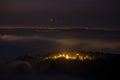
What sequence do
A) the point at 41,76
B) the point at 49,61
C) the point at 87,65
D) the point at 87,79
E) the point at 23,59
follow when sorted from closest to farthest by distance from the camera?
the point at 87,79, the point at 41,76, the point at 87,65, the point at 49,61, the point at 23,59

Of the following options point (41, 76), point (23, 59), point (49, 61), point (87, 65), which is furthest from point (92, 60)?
point (23, 59)

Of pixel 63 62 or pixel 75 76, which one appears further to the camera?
→ pixel 63 62

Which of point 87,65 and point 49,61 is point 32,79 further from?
point 87,65


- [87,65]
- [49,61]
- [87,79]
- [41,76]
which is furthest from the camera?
[49,61]

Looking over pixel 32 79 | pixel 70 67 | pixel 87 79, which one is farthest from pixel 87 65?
pixel 32 79

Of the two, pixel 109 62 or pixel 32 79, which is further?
pixel 109 62

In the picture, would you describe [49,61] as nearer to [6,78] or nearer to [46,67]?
[46,67]
